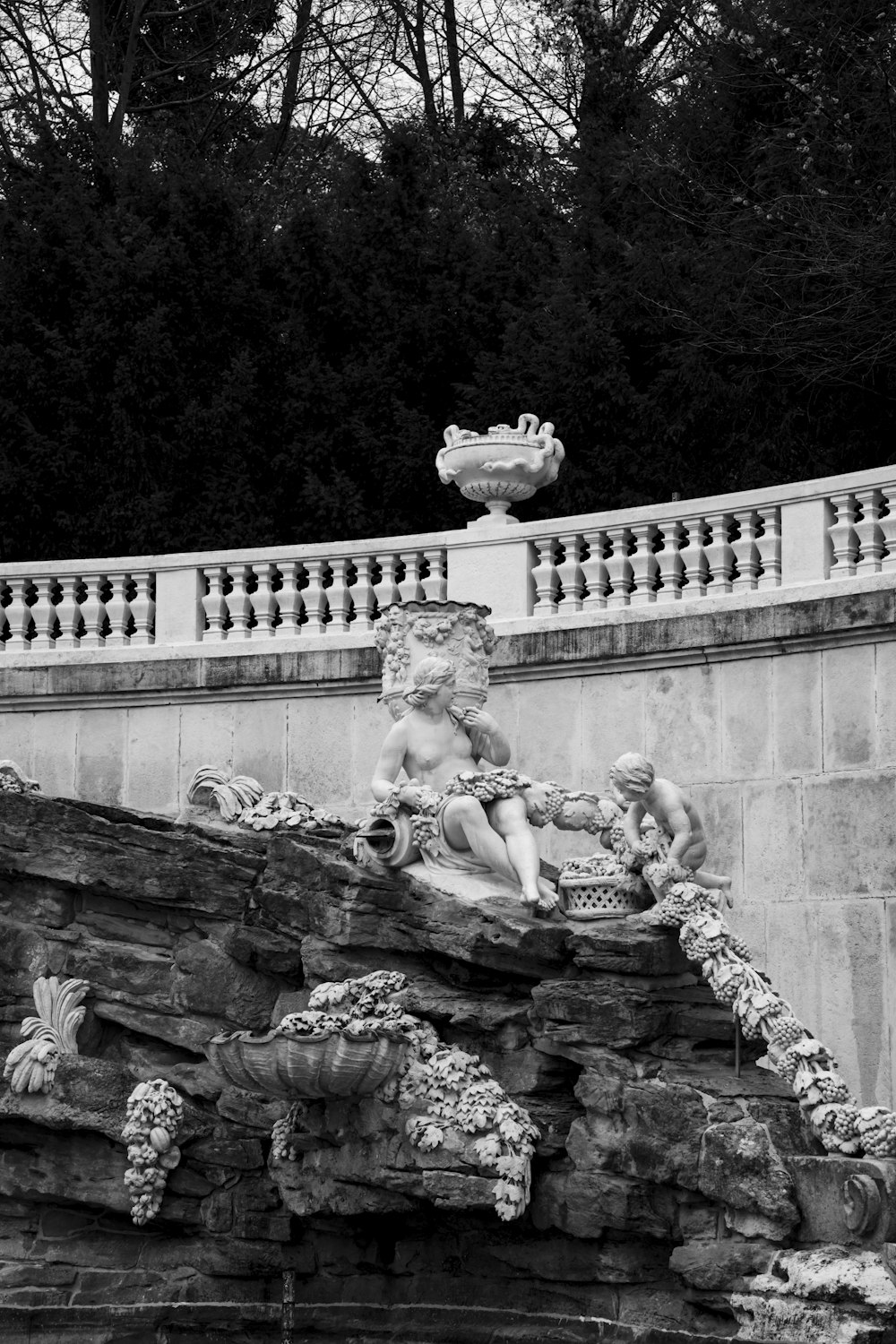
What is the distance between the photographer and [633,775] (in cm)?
1329

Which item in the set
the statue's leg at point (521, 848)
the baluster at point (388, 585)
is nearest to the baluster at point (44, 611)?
the baluster at point (388, 585)

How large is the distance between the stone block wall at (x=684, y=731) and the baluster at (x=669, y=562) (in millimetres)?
213

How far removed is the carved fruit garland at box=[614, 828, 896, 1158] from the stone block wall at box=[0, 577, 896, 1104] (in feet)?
6.90

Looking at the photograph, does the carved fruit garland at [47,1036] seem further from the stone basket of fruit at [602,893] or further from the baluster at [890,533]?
the baluster at [890,533]

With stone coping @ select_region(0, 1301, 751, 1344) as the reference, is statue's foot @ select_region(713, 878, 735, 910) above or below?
above

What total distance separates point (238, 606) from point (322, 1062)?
6.05 m

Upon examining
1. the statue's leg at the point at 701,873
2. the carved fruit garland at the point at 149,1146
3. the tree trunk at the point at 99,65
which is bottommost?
the carved fruit garland at the point at 149,1146

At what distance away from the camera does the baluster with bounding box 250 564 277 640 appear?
17641 mm

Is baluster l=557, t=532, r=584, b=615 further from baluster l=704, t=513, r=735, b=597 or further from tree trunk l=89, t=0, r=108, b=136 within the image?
tree trunk l=89, t=0, r=108, b=136

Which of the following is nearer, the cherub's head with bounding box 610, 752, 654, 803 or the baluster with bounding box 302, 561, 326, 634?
the cherub's head with bounding box 610, 752, 654, 803

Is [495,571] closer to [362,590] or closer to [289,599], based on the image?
[362,590]

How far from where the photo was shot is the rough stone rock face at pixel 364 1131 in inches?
468

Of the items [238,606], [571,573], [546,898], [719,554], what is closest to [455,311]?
[238,606]

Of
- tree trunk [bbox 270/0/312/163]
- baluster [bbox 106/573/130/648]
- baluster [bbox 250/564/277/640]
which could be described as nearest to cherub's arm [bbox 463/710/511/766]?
baluster [bbox 250/564/277/640]
